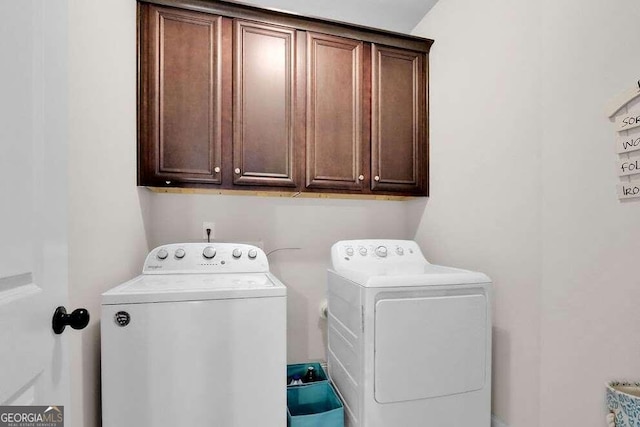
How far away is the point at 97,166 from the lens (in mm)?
1195

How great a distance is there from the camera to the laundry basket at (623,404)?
942 millimetres

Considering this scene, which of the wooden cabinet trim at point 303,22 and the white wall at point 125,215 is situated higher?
the wooden cabinet trim at point 303,22

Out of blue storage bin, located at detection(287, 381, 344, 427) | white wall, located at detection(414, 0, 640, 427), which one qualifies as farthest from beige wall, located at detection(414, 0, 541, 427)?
blue storage bin, located at detection(287, 381, 344, 427)

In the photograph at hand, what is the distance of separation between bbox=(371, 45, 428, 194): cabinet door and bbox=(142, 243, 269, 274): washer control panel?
3.06 ft

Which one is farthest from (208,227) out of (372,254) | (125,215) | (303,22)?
(303,22)

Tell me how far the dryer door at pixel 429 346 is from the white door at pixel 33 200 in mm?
1106

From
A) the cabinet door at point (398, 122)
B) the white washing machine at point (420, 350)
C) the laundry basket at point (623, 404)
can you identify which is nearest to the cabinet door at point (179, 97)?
the cabinet door at point (398, 122)

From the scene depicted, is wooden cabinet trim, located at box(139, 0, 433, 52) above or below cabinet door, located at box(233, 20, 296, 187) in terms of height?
above

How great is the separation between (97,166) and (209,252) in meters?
0.72

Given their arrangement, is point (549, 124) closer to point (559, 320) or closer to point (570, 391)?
point (559, 320)

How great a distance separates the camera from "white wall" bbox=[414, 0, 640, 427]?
1.08 metres

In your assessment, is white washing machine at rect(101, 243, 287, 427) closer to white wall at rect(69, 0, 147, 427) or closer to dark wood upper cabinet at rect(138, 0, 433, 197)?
white wall at rect(69, 0, 147, 427)

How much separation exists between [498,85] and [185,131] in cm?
177

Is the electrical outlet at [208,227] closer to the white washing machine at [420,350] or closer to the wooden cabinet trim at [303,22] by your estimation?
the white washing machine at [420,350]
